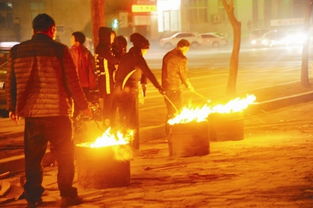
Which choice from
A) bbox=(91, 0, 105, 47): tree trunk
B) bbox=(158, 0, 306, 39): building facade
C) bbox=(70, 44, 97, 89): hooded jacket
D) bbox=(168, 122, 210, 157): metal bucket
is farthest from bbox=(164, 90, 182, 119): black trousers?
bbox=(158, 0, 306, 39): building facade

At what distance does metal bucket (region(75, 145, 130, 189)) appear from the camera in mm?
7707

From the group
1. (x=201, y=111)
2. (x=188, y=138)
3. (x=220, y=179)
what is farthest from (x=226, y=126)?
(x=220, y=179)

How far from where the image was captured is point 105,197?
24.2ft

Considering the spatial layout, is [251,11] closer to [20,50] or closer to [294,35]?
[294,35]

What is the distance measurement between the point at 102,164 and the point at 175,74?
3880 mm

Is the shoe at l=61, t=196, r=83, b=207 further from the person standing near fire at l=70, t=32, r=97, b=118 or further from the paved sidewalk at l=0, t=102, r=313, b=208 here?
the person standing near fire at l=70, t=32, r=97, b=118

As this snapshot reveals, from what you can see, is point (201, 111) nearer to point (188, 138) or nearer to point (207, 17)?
point (188, 138)

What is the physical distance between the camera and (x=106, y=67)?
Answer: 10.6 metres

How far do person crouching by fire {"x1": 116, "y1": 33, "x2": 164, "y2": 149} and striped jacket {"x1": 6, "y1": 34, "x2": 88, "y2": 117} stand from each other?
3.27 m

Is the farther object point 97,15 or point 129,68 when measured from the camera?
point 97,15

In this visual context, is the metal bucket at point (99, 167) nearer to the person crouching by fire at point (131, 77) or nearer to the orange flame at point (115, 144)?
the orange flame at point (115, 144)

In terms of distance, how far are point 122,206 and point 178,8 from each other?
61.8 m

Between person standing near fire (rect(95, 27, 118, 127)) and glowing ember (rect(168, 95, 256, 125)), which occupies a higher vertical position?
person standing near fire (rect(95, 27, 118, 127))

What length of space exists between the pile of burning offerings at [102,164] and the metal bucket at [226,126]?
12.1 feet
